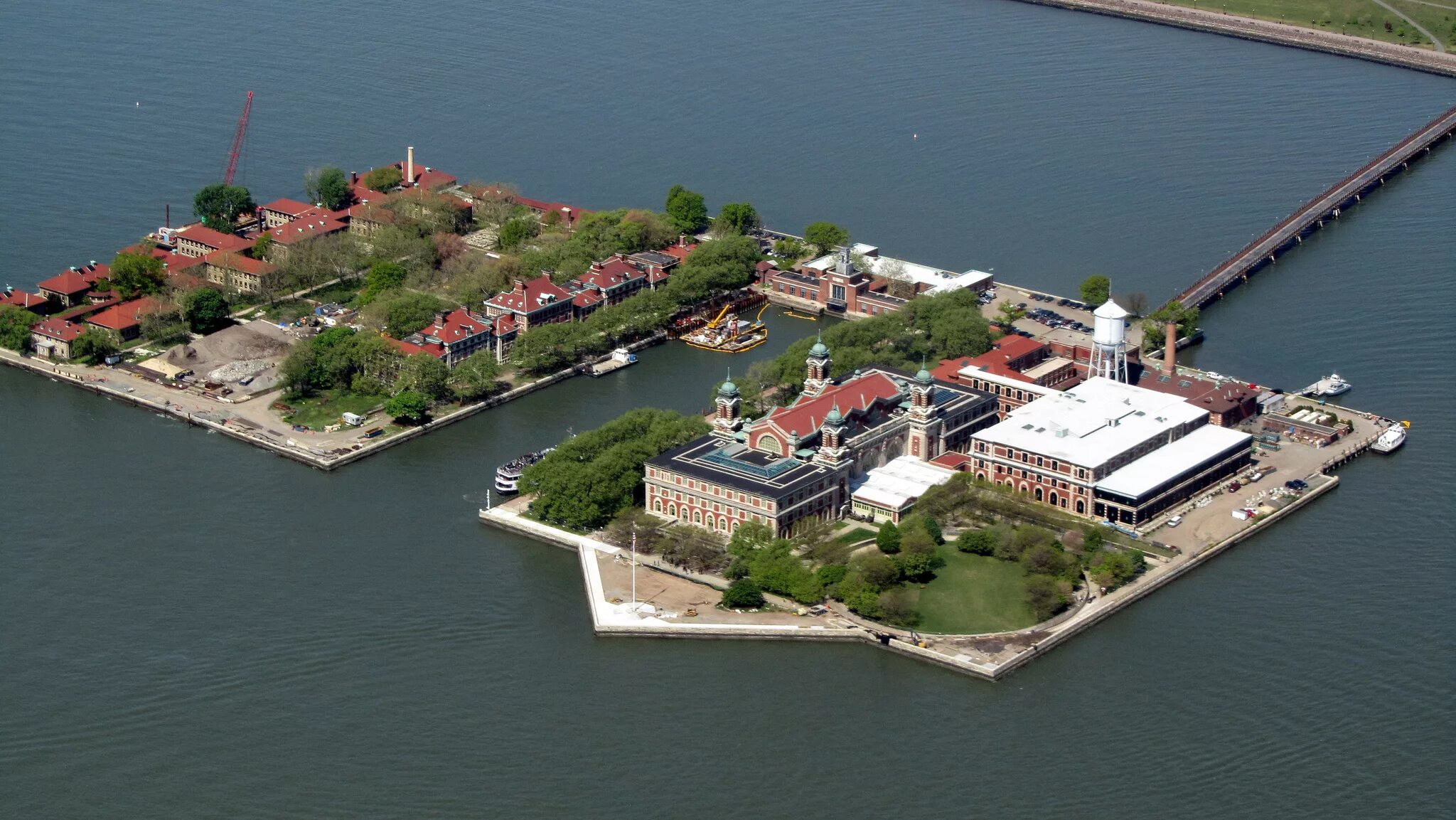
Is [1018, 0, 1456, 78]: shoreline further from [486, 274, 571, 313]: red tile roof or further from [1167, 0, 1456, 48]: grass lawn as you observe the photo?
[486, 274, 571, 313]: red tile roof

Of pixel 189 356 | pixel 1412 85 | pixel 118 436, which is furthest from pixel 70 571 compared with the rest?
pixel 1412 85

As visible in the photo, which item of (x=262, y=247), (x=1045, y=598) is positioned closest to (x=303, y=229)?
(x=262, y=247)

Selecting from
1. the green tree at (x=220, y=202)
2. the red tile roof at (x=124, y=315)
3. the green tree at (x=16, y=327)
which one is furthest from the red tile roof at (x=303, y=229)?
the green tree at (x=16, y=327)

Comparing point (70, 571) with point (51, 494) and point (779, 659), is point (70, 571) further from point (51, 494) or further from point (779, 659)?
point (779, 659)

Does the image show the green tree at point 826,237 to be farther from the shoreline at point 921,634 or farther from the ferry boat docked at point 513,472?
the shoreline at point 921,634

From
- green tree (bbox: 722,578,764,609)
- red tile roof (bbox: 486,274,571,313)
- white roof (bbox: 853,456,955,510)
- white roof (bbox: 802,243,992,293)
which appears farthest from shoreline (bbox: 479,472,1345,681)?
white roof (bbox: 802,243,992,293)

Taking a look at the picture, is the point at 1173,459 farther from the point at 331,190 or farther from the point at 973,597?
the point at 331,190
